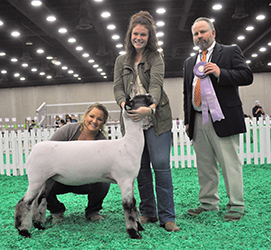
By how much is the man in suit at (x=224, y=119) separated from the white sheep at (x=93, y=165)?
3.42 ft

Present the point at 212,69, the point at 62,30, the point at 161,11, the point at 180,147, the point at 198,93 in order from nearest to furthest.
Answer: the point at 212,69
the point at 198,93
the point at 180,147
the point at 161,11
the point at 62,30

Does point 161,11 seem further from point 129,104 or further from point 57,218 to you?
point 57,218

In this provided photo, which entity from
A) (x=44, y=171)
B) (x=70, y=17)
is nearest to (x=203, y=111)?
(x=44, y=171)

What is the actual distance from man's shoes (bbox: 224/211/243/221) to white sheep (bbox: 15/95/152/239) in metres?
1.06

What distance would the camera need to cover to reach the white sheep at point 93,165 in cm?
269

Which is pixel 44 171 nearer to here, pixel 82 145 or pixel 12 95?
pixel 82 145

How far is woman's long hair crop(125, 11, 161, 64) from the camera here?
3012mm

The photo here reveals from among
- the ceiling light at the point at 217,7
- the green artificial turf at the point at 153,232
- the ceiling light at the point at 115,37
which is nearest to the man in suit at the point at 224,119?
the green artificial turf at the point at 153,232

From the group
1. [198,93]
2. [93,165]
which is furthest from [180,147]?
[93,165]

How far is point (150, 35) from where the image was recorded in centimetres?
307

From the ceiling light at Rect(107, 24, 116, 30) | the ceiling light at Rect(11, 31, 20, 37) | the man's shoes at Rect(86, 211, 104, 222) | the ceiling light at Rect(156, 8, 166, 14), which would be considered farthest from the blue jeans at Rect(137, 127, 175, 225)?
the ceiling light at Rect(11, 31, 20, 37)

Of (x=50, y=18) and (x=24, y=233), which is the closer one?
(x=24, y=233)

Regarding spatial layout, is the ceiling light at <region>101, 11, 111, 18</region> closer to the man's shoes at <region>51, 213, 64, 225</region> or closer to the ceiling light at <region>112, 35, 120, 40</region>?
the ceiling light at <region>112, 35, 120, 40</region>

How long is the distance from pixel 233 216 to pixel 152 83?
175 cm
